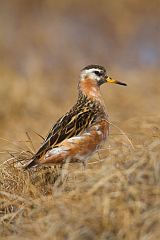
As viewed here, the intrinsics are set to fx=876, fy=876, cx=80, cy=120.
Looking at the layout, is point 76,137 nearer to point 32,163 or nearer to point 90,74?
point 32,163

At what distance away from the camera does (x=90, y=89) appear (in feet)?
27.0

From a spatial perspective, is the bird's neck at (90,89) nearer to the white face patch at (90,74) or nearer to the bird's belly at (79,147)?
the white face patch at (90,74)

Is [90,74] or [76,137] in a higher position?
[90,74]

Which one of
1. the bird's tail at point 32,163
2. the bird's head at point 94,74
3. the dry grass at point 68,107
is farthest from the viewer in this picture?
the bird's head at point 94,74

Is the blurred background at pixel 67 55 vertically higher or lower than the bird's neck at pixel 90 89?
higher

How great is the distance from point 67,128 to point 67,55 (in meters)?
9.92

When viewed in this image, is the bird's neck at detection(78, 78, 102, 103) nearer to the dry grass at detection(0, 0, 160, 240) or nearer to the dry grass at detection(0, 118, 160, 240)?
the dry grass at detection(0, 0, 160, 240)

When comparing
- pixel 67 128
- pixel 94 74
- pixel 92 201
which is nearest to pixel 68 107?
pixel 94 74

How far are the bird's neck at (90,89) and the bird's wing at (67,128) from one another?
38 cm

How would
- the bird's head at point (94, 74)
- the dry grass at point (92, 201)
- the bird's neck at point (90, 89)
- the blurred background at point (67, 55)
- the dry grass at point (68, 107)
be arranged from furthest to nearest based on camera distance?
the blurred background at point (67, 55), the bird's head at point (94, 74), the bird's neck at point (90, 89), the dry grass at point (68, 107), the dry grass at point (92, 201)

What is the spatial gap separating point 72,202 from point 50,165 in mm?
1252

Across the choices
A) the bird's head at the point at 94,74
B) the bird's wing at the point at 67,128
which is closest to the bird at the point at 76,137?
the bird's wing at the point at 67,128

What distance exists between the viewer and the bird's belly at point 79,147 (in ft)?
23.7

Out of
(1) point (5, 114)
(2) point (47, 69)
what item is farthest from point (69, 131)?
(2) point (47, 69)
